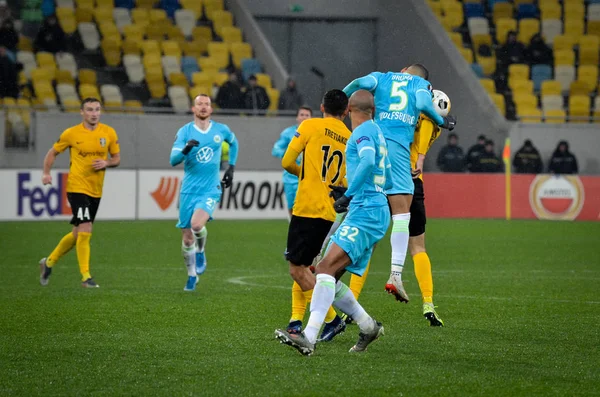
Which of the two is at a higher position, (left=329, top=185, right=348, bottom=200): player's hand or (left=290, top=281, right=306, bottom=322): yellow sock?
(left=329, top=185, right=348, bottom=200): player's hand

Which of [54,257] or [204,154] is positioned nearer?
[54,257]

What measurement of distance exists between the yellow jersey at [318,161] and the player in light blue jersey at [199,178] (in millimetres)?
4790

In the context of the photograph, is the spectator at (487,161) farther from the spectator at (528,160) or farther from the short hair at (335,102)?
the short hair at (335,102)

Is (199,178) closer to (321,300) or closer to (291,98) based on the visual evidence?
(321,300)

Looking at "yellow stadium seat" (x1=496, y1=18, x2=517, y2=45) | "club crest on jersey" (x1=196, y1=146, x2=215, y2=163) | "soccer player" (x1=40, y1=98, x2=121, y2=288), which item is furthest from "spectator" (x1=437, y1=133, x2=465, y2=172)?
"soccer player" (x1=40, y1=98, x2=121, y2=288)

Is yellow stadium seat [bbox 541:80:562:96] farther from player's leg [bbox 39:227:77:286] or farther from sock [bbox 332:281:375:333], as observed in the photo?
sock [bbox 332:281:375:333]

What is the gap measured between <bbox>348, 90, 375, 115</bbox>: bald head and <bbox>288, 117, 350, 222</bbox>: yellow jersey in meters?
0.39

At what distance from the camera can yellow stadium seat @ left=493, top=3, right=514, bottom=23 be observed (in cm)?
3381

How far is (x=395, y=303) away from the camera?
11.3 meters

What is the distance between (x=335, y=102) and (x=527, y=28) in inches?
1047

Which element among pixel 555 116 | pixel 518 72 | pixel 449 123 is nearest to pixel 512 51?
pixel 518 72

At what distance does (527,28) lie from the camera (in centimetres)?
3369

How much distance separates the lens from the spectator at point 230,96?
1062 inches

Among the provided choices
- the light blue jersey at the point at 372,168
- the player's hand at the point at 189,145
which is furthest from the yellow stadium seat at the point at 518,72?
the light blue jersey at the point at 372,168
